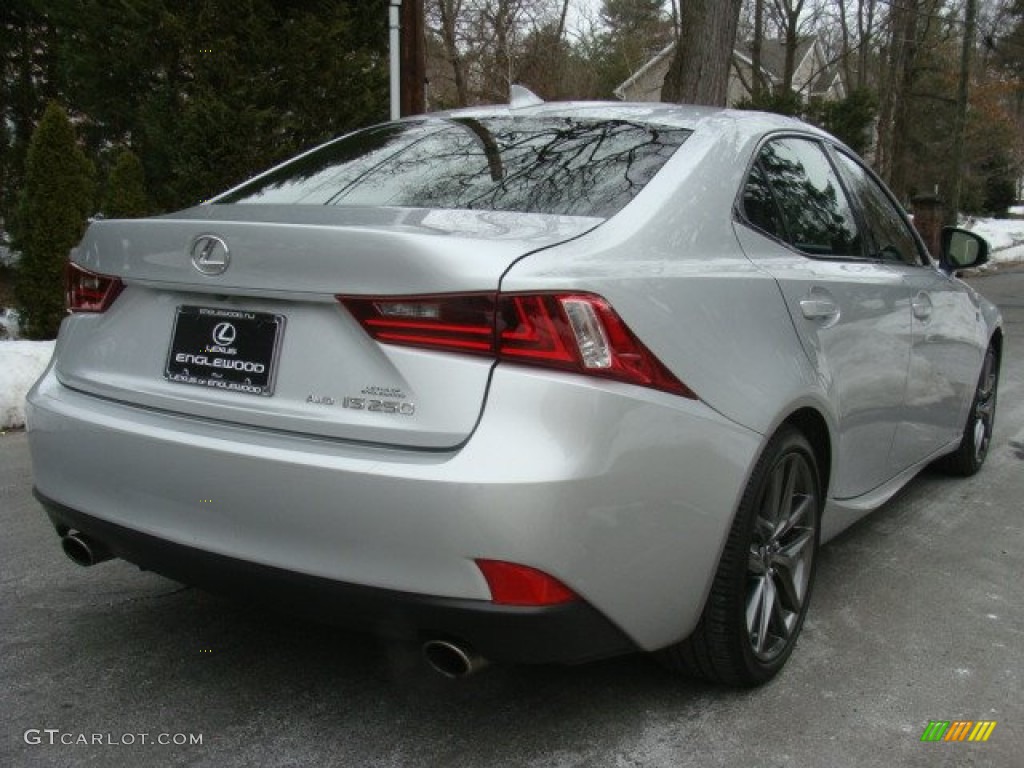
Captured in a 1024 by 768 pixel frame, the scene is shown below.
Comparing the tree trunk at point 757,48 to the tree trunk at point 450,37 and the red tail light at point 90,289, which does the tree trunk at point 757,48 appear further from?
the red tail light at point 90,289

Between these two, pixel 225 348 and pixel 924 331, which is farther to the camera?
pixel 924 331

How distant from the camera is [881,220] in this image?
3879 millimetres

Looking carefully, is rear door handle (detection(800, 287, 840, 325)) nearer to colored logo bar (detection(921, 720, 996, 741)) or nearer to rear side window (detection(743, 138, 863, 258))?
rear side window (detection(743, 138, 863, 258))

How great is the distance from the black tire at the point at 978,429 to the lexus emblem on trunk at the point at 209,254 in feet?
12.6

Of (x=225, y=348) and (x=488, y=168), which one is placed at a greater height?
(x=488, y=168)

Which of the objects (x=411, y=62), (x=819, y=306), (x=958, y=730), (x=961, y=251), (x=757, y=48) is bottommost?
(x=958, y=730)

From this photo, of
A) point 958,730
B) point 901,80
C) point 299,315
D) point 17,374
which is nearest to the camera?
point 299,315

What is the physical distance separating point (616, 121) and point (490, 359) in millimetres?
1278

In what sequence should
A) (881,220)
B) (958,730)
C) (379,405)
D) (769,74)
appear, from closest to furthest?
(379,405), (958,730), (881,220), (769,74)

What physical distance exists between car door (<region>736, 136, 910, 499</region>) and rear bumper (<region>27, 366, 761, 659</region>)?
656 millimetres

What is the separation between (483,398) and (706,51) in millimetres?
8589

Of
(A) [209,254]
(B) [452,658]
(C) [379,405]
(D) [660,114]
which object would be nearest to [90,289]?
(A) [209,254]

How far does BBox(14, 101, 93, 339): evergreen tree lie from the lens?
Answer: 326 inches

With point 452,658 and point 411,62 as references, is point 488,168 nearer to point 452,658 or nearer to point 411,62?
point 452,658
